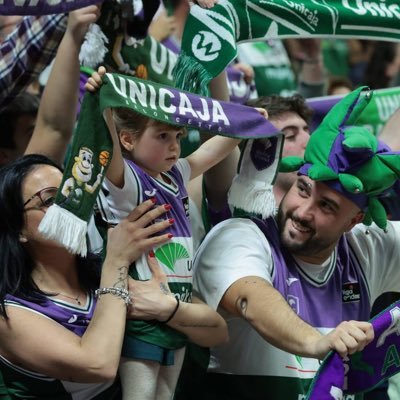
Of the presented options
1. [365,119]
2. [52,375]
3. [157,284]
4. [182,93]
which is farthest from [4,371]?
[365,119]

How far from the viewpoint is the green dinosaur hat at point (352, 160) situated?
8.95 feet

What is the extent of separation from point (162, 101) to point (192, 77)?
0.29 m

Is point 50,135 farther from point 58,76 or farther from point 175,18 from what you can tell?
point 175,18

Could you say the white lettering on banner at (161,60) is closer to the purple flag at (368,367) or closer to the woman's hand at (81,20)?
the woman's hand at (81,20)

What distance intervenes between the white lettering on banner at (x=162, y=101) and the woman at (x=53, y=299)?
0.85 feet

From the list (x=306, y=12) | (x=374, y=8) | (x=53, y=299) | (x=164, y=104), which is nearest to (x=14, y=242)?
(x=53, y=299)

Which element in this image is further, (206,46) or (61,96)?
(61,96)

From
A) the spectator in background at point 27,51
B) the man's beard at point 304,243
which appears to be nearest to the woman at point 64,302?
the man's beard at point 304,243

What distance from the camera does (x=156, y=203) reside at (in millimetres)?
2596

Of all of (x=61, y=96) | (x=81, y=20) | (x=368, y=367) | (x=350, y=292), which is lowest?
(x=350, y=292)

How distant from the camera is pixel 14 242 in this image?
2.49 m

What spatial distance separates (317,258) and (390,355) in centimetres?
49

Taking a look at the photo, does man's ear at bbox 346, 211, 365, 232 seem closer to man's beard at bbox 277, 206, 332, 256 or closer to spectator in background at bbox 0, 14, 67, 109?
man's beard at bbox 277, 206, 332, 256

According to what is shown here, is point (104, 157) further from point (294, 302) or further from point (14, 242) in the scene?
point (294, 302)
